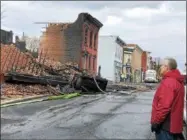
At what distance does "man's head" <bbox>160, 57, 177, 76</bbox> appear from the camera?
20.3 feet

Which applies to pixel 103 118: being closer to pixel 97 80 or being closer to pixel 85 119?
pixel 85 119

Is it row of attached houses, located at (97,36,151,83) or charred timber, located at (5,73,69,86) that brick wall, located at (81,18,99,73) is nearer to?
row of attached houses, located at (97,36,151,83)

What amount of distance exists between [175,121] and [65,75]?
28.9 m

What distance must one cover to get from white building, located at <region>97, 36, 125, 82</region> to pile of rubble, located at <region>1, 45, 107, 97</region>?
3323cm

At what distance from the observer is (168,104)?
5859mm

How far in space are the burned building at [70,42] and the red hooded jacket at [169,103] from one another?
46230mm

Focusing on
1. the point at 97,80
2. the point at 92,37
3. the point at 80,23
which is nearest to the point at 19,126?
A: the point at 97,80

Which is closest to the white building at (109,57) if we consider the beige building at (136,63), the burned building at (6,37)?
the beige building at (136,63)

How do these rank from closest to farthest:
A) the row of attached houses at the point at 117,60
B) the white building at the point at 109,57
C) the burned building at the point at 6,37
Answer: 1. the burned building at the point at 6,37
2. the white building at the point at 109,57
3. the row of attached houses at the point at 117,60

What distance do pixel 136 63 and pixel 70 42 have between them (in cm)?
4495

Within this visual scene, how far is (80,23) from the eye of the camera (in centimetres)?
5434

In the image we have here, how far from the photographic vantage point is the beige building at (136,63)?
90.5 meters

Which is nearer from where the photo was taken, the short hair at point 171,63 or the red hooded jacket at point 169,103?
the red hooded jacket at point 169,103

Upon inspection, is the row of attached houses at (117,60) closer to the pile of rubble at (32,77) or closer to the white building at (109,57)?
the white building at (109,57)
